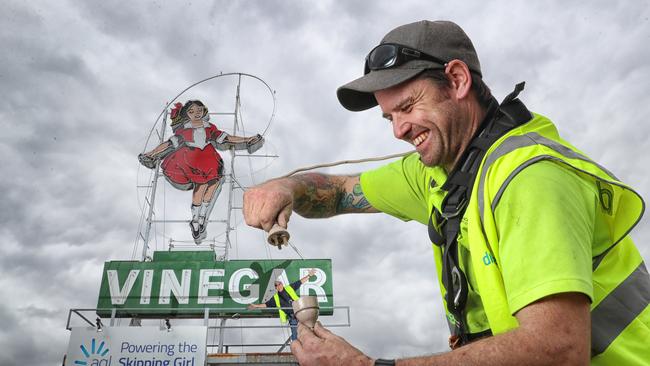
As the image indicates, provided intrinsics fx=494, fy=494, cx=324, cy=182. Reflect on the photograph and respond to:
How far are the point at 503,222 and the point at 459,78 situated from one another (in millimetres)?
1005

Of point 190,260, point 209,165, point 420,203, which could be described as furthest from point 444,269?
point 209,165

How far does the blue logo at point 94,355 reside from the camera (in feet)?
51.5

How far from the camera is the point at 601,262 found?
1.90 metres

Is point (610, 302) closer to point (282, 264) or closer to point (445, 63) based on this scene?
point (445, 63)

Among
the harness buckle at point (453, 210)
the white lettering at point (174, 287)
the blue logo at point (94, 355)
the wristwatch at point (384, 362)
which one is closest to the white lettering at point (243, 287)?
the white lettering at point (174, 287)

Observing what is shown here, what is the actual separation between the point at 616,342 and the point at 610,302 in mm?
141

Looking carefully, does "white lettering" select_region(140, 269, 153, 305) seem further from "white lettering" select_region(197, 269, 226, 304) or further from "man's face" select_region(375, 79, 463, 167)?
"man's face" select_region(375, 79, 463, 167)

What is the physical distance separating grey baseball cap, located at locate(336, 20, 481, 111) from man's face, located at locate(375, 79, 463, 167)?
0.22 ft

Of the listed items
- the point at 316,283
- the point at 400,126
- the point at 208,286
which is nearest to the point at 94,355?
the point at 208,286

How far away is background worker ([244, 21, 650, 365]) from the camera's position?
1.62 metres

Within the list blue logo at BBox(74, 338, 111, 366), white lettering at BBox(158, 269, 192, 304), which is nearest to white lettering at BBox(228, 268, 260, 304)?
white lettering at BBox(158, 269, 192, 304)

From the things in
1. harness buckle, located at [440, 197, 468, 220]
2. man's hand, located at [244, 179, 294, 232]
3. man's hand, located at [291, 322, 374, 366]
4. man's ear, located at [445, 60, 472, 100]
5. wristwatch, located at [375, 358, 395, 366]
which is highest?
man's ear, located at [445, 60, 472, 100]

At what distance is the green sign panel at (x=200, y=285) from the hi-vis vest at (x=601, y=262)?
712 inches

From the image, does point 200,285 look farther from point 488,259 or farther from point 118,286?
point 488,259
